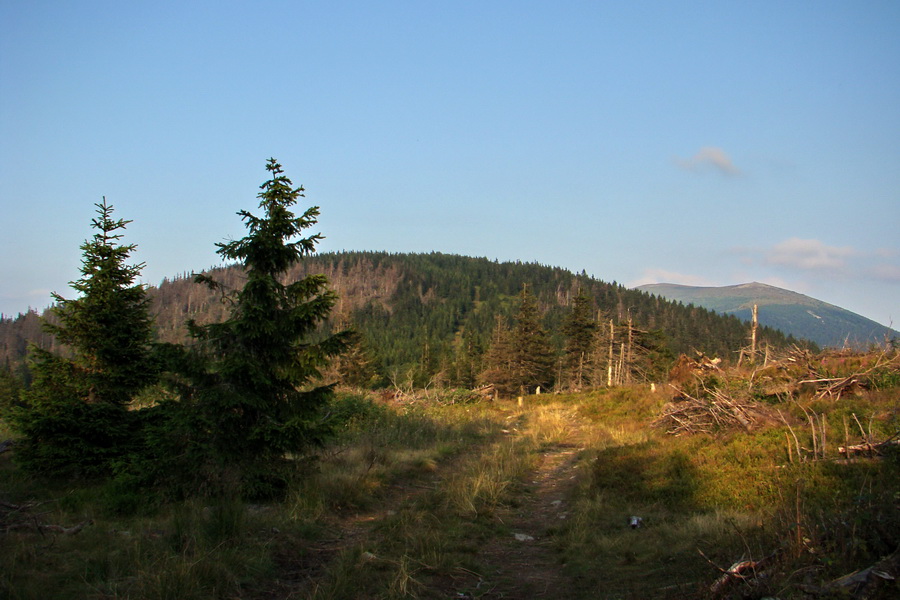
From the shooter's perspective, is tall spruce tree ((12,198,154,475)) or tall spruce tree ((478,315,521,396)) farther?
tall spruce tree ((478,315,521,396))

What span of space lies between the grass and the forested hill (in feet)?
119

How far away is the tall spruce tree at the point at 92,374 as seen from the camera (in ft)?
28.5

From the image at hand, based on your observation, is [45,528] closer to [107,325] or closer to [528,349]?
[107,325]

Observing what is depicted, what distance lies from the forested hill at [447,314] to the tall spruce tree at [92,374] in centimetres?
3477

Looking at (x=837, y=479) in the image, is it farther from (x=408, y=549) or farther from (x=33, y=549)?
(x=33, y=549)

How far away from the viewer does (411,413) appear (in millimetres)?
19234

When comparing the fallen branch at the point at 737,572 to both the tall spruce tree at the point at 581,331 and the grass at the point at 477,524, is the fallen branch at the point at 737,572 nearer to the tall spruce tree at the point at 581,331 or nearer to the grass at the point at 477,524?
the grass at the point at 477,524

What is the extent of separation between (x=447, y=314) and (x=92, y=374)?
140m

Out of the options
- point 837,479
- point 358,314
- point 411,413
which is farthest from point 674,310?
point 837,479

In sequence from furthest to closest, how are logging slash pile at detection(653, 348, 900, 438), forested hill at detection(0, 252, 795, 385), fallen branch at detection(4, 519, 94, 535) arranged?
forested hill at detection(0, 252, 795, 385), logging slash pile at detection(653, 348, 900, 438), fallen branch at detection(4, 519, 94, 535)

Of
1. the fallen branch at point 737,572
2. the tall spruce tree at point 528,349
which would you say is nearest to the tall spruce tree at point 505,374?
the tall spruce tree at point 528,349

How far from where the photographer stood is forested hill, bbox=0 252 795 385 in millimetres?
75938

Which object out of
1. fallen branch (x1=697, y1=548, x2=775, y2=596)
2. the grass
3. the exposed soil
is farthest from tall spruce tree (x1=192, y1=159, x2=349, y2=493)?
fallen branch (x1=697, y1=548, x2=775, y2=596)

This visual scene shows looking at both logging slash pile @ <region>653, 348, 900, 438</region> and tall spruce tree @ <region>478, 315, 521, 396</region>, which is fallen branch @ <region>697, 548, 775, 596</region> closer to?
logging slash pile @ <region>653, 348, 900, 438</region>
